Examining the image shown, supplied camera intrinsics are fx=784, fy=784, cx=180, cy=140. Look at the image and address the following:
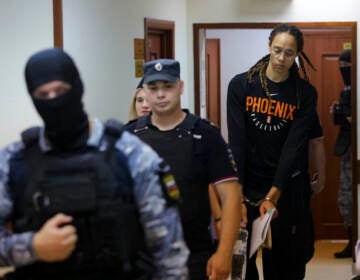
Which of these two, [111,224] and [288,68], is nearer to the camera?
[111,224]

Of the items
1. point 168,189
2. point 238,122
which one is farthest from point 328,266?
point 168,189

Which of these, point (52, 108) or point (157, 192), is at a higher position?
point (52, 108)

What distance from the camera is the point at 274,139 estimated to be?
3.93m

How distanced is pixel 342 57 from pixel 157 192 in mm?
4248

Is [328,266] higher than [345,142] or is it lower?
lower

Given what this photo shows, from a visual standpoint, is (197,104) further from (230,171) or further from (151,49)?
(230,171)

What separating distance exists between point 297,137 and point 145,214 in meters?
2.14

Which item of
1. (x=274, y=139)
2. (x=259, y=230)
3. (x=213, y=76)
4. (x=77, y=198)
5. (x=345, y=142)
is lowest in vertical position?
(x=259, y=230)

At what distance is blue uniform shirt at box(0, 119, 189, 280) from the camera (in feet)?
5.96

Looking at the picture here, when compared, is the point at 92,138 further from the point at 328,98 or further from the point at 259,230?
the point at 328,98

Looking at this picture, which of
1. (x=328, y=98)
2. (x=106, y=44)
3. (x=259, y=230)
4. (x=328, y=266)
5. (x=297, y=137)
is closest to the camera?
(x=259, y=230)

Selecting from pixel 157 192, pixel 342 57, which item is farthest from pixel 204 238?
pixel 342 57

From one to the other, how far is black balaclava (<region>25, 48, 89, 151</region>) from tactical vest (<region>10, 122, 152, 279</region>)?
0.04 m

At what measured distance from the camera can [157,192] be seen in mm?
1860
